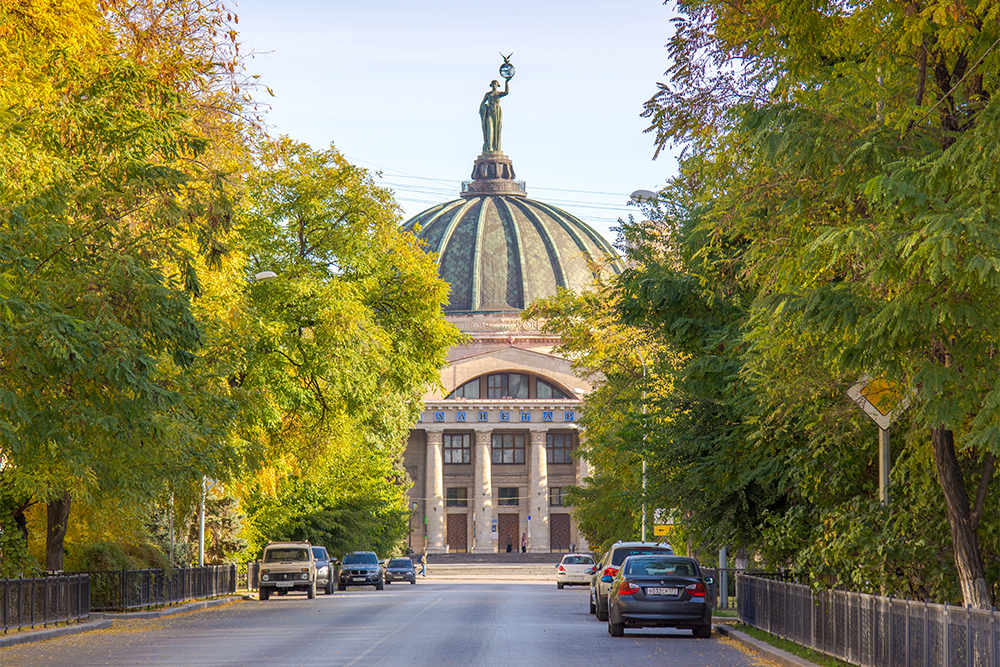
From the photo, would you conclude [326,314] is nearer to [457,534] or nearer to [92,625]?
[92,625]

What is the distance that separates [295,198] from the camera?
3412 cm

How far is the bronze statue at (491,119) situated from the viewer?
490ft

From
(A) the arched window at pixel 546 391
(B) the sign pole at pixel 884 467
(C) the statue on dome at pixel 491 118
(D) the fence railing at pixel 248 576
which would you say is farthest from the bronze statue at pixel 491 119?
(B) the sign pole at pixel 884 467

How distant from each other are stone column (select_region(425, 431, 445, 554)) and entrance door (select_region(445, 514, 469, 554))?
12.1 ft

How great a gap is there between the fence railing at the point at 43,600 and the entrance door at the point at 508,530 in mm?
86791

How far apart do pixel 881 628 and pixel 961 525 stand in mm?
1403

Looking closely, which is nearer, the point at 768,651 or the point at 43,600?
the point at 768,651

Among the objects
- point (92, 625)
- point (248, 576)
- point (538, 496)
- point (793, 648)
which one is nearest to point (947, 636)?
point (793, 648)

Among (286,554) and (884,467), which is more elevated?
(884,467)

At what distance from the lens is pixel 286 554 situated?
4272cm

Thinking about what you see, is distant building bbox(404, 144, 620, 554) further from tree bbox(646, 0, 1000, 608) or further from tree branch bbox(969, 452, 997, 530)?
tree bbox(646, 0, 1000, 608)

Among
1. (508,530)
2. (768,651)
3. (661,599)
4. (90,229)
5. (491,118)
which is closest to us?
(90,229)

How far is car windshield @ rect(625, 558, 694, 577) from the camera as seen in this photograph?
22797 millimetres

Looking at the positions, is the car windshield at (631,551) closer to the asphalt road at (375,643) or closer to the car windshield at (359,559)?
the asphalt road at (375,643)
